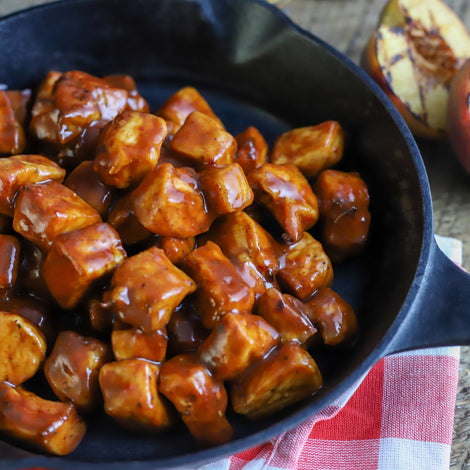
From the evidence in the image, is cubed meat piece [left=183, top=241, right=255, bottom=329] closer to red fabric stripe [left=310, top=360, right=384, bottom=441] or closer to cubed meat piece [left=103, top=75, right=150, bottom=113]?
red fabric stripe [left=310, top=360, right=384, bottom=441]

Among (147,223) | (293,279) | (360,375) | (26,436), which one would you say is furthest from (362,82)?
(26,436)

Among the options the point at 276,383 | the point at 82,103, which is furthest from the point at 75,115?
the point at 276,383

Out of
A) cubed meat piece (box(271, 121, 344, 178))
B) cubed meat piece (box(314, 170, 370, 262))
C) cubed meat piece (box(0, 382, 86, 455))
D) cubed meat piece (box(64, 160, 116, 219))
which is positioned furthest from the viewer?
cubed meat piece (box(271, 121, 344, 178))

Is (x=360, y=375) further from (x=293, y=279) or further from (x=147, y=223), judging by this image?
(x=147, y=223)

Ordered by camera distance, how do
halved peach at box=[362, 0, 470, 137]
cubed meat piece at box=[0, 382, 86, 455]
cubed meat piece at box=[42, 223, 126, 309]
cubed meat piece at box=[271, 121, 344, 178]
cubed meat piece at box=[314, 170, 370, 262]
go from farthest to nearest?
halved peach at box=[362, 0, 470, 137] → cubed meat piece at box=[271, 121, 344, 178] → cubed meat piece at box=[314, 170, 370, 262] → cubed meat piece at box=[42, 223, 126, 309] → cubed meat piece at box=[0, 382, 86, 455]

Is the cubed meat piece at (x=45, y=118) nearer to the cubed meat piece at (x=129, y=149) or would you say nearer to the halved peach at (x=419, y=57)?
the cubed meat piece at (x=129, y=149)

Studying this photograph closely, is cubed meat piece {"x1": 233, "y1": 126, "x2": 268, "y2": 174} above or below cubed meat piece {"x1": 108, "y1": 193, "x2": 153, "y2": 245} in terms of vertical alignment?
above

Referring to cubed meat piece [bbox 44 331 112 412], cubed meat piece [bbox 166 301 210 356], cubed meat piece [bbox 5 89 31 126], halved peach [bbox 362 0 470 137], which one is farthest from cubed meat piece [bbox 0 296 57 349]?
halved peach [bbox 362 0 470 137]
